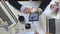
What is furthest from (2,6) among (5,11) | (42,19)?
(42,19)

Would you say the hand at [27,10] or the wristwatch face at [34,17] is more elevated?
the hand at [27,10]

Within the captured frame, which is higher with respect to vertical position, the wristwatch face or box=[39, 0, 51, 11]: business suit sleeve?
box=[39, 0, 51, 11]: business suit sleeve

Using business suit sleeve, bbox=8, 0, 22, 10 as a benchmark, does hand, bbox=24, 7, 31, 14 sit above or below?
below

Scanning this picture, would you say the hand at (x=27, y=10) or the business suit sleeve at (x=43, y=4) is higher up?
the business suit sleeve at (x=43, y=4)

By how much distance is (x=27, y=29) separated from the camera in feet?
2.95

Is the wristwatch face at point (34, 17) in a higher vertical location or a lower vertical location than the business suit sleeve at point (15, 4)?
lower

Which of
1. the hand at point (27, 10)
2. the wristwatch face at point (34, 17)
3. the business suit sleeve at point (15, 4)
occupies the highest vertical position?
the business suit sleeve at point (15, 4)

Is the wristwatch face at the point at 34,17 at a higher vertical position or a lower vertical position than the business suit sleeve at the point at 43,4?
lower

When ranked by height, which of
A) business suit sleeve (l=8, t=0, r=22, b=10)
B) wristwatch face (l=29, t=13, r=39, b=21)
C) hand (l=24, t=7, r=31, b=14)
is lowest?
wristwatch face (l=29, t=13, r=39, b=21)

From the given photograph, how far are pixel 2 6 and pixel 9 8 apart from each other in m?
0.04

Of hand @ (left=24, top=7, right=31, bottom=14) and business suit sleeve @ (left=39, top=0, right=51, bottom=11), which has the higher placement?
business suit sleeve @ (left=39, top=0, right=51, bottom=11)

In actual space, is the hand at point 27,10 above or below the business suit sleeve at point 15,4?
below

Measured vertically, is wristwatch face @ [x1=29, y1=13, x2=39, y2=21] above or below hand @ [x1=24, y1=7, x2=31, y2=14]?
below

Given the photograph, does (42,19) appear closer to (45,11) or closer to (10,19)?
(45,11)
